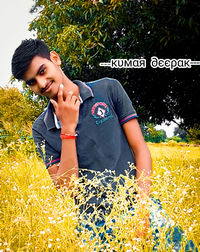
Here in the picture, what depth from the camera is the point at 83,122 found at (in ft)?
9.04

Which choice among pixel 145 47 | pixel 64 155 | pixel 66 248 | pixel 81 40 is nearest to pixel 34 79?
pixel 64 155

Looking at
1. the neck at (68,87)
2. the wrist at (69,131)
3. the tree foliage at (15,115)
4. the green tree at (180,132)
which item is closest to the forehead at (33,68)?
the neck at (68,87)

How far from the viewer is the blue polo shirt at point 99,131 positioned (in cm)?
268

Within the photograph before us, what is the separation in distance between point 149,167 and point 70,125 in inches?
30.1

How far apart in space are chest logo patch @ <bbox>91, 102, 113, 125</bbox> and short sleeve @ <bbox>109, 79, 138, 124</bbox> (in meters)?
0.10

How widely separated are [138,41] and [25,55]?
5.91 meters

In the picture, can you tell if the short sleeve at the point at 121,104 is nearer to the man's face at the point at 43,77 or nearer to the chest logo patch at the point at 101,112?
the chest logo patch at the point at 101,112

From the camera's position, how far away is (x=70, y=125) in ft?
8.33

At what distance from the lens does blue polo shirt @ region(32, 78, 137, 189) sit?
2678mm

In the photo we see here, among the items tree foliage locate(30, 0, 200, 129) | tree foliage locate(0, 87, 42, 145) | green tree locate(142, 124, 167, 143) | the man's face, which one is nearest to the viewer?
the man's face

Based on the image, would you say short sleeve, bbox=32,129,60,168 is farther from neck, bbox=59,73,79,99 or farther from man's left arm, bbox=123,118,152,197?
man's left arm, bbox=123,118,152,197

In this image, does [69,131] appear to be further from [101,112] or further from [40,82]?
[40,82]

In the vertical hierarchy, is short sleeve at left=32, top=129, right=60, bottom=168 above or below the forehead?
below

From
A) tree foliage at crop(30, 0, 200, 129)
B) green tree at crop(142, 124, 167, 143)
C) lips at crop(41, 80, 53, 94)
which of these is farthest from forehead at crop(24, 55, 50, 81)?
green tree at crop(142, 124, 167, 143)
